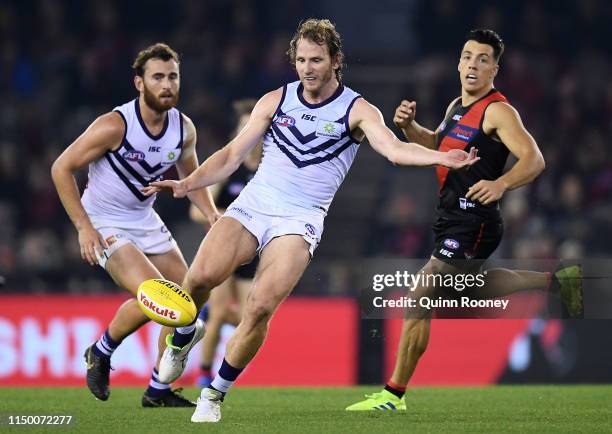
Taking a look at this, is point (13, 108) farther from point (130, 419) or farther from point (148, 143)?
point (130, 419)

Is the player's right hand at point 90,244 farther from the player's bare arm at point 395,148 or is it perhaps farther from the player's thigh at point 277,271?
the player's bare arm at point 395,148

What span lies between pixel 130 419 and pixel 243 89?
955cm

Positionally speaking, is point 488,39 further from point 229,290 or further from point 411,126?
point 229,290

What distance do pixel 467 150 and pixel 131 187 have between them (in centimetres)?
231

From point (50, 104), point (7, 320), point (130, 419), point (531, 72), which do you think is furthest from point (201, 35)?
point (130, 419)

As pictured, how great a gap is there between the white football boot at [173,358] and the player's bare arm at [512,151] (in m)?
1.89

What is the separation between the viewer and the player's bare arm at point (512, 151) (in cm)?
722

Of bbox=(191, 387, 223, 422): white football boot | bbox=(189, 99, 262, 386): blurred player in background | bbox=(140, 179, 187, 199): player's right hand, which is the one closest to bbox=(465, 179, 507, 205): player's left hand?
bbox=(140, 179, 187, 199): player's right hand

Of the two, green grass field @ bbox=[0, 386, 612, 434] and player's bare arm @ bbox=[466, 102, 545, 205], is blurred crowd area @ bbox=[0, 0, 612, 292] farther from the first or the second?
player's bare arm @ bbox=[466, 102, 545, 205]

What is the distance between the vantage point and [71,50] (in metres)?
17.1

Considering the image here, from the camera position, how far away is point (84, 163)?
26.6ft

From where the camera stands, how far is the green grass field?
681 centimetres

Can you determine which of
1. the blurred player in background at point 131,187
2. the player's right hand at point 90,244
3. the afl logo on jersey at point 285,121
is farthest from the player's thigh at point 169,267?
the afl logo on jersey at point 285,121

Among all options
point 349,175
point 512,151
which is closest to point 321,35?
point 512,151
